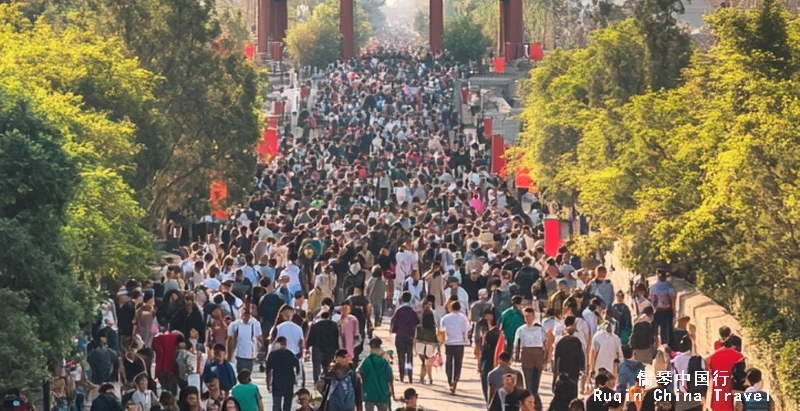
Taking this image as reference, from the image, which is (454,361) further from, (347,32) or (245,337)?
(347,32)

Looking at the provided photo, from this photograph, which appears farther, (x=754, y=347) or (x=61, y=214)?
(x=754, y=347)

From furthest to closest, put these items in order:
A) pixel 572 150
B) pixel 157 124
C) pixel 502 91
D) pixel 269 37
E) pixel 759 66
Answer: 1. pixel 269 37
2. pixel 502 91
3. pixel 572 150
4. pixel 157 124
5. pixel 759 66

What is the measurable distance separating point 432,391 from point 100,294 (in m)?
3.60

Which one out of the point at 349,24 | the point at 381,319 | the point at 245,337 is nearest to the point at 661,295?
the point at 381,319

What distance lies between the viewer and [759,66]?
21.5m

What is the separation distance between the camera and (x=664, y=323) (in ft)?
68.5

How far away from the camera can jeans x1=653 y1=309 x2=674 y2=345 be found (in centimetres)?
2069

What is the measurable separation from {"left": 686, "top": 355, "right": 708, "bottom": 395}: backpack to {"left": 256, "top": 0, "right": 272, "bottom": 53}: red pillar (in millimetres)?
77153

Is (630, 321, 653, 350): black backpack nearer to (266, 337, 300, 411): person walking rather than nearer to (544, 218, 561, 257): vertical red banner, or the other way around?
(266, 337, 300, 411): person walking

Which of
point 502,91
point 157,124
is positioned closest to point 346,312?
point 157,124

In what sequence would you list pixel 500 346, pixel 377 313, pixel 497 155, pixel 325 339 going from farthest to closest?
pixel 497 155, pixel 377 313, pixel 325 339, pixel 500 346

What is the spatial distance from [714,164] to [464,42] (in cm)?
6522

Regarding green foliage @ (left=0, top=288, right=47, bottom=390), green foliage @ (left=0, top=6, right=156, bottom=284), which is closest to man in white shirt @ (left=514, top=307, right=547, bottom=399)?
green foliage @ (left=0, top=6, right=156, bottom=284)

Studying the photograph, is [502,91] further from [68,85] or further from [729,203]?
[729,203]
